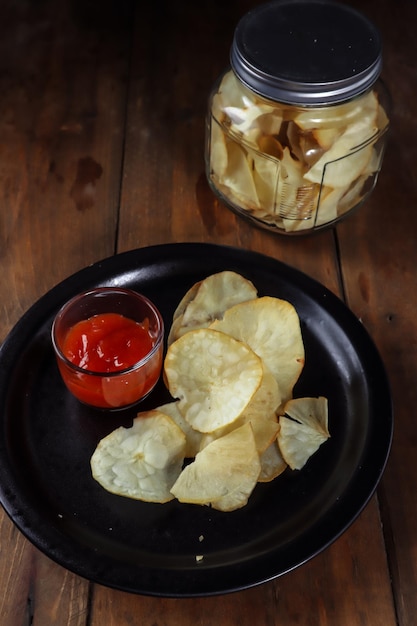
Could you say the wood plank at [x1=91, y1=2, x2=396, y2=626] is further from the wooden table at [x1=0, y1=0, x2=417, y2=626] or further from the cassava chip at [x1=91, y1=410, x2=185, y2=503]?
the cassava chip at [x1=91, y1=410, x2=185, y2=503]

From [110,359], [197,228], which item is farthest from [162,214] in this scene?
[110,359]

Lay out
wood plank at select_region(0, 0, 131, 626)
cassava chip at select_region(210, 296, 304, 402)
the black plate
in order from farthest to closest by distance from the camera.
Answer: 1. wood plank at select_region(0, 0, 131, 626)
2. cassava chip at select_region(210, 296, 304, 402)
3. the black plate

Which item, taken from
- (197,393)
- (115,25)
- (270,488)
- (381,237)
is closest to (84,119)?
(115,25)

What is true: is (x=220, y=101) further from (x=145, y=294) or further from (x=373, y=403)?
(x=373, y=403)

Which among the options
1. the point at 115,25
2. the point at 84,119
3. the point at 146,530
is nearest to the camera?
the point at 146,530

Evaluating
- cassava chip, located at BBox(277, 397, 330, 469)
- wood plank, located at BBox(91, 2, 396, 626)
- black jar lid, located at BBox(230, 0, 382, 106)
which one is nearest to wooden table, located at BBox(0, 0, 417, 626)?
Answer: wood plank, located at BBox(91, 2, 396, 626)

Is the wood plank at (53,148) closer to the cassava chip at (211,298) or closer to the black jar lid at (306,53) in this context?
the cassava chip at (211,298)

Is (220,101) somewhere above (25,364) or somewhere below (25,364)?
above
